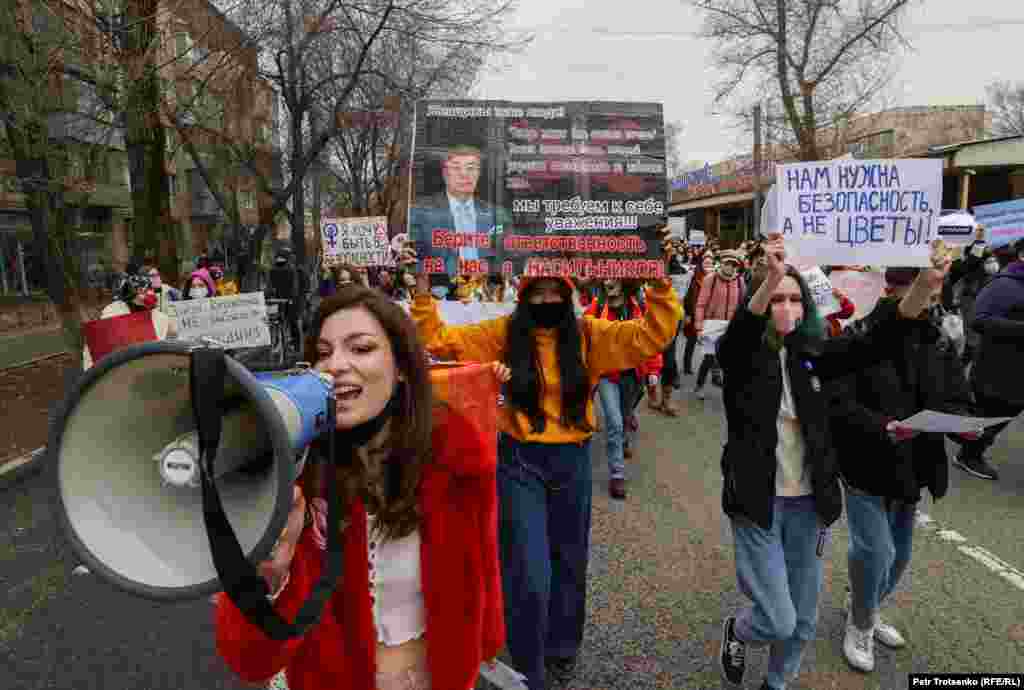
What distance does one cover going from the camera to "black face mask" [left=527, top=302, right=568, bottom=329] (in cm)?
301

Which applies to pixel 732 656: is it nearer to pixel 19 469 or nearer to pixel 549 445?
pixel 549 445

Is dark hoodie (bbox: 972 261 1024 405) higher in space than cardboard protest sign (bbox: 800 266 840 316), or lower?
lower

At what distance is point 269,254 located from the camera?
2808 centimetres

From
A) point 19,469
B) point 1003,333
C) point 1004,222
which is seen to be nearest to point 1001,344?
point 1003,333

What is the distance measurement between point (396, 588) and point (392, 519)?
19 centimetres

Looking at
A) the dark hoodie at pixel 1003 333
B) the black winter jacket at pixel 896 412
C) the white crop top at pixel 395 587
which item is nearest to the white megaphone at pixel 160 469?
the white crop top at pixel 395 587

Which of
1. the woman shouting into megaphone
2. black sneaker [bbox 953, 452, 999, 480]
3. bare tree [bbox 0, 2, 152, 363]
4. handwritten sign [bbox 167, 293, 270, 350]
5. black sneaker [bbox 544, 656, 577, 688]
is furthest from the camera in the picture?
bare tree [bbox 0, 2, 152, 363]

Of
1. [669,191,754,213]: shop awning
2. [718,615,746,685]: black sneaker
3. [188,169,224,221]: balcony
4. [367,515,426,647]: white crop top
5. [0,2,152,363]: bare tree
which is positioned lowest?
[718,615,746,685]: black sneaker

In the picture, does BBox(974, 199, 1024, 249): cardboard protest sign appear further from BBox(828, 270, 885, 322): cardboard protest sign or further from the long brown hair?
the long brown hair

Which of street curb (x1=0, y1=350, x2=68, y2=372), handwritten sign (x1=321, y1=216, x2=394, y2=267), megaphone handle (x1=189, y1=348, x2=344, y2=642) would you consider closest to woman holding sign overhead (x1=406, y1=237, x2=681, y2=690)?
megaphone handle (x1=189, y1=348, x2=344, y2=642)

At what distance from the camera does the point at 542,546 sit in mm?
2721

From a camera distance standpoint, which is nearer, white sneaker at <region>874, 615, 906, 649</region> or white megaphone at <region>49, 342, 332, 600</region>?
white megaphone at <region>49, 342, 332, 600</region>

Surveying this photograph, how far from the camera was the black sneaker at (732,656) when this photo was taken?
272 cm

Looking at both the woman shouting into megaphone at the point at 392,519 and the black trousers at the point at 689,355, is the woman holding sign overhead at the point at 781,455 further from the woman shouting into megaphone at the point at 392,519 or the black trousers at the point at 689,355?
the black trousers at the point at 689,355
